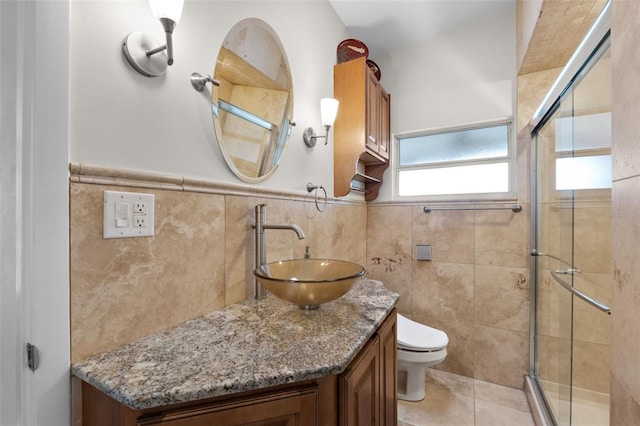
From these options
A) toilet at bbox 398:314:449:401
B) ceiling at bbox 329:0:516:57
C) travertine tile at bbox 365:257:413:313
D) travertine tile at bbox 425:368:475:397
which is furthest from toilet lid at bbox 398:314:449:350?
ceiling at bbox 329:0:516:57

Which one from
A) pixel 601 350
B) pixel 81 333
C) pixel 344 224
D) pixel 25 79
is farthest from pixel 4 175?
pixel 601 350

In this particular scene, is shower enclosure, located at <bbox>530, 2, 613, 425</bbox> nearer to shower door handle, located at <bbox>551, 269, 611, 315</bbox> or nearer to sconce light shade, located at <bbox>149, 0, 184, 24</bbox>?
shower door handle, located at <bbox>551, 269, 611, 315</bbox>

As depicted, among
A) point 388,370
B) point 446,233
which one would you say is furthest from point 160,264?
point 446,233

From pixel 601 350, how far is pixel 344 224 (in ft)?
5.06

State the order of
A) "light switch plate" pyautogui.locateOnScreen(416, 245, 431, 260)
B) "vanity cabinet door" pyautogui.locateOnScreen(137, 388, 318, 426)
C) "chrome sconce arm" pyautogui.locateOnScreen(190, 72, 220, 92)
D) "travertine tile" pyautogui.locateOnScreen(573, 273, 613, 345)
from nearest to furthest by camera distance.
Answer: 1. "vanity cabinet door" pyautogui.locateOnScreen(137, 388, 318, 426)
2. "chrome sconce arm" pyautogui.locateOnScreen(190, 72, 220, 92)
3. "travertine tile" pyautogui.locateOnScreen(573, 273, 613, 345)
4. "light switch plate" pyautogui.locateOnScreen(416, 245, 431, 260)

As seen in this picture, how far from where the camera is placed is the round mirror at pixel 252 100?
113cm

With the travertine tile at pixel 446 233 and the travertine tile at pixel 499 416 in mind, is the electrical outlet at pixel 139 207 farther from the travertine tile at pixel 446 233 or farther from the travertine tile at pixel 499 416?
the travertine tile at pixel 499 416

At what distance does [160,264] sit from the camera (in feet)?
2.87

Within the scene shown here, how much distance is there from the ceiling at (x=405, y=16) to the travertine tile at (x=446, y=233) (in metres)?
1.42

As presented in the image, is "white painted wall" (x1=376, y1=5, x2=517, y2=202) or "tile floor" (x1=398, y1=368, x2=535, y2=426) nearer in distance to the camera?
"tile floor" (x1=398, y1=368, x2=535, y2=426)

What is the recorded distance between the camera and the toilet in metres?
1.68

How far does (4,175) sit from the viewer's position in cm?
66

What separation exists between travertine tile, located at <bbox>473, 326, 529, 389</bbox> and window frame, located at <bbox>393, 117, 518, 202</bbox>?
3.21ft

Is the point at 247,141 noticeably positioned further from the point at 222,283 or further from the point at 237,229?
the point at 222,283
